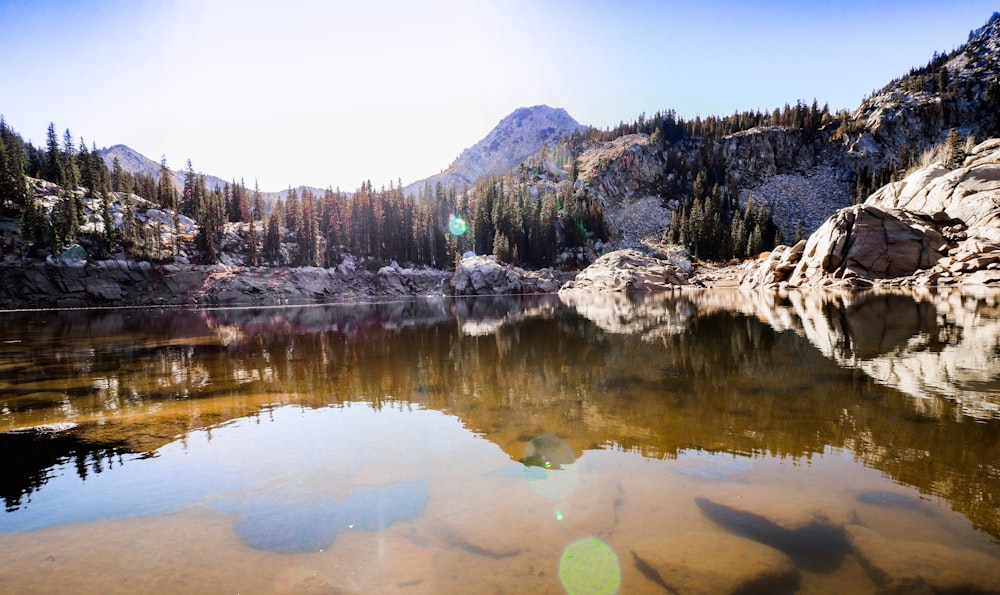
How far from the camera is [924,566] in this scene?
14.5 feet

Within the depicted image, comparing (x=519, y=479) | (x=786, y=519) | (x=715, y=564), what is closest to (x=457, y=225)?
(x=519, y=479)

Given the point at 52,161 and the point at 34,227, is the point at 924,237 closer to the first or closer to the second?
the point at 34,227

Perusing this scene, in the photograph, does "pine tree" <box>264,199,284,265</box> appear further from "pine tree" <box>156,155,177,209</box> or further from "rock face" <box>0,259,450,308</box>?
"pine tree" <box>156,155,177,209</box>

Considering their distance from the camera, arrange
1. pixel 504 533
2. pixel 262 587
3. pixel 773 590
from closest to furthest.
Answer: pixel 773 590
pixel 262 587
pixel 504 533

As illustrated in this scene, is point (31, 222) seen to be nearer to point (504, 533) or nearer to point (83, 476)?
point (83, 476)

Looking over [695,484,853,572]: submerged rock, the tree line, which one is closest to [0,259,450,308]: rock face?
the tree line

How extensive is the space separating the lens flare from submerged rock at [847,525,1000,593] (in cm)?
13344

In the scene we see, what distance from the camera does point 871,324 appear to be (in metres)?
24.5

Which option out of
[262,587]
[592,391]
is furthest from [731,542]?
[592,391]

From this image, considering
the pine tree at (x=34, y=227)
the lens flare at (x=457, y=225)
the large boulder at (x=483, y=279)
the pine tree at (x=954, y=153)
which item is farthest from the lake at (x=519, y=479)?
the lens flare at (x=457, y=225)

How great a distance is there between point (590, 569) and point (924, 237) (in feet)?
273

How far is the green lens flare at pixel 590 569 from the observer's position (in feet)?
14.3

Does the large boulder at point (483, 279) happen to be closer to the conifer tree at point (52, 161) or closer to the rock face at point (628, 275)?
the rock face at point (628, 275)

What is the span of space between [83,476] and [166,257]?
108951 millimetres
